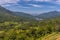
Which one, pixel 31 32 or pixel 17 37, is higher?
pixel 17 37

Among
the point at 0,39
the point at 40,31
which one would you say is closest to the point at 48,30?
the point at 40,31

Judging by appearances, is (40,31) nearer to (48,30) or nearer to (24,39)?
(48,30)

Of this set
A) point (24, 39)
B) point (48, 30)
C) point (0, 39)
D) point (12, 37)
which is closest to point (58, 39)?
point (24, 39)

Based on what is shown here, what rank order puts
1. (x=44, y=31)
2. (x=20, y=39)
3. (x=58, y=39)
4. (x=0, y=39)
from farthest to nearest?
(x=44, y=31) < (x=0, y=39) < (x=20, y=39) < (x=58, y=39)

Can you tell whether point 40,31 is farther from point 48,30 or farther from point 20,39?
point 20,39

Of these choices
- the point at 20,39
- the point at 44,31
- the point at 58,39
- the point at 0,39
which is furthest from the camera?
the point at 44,31

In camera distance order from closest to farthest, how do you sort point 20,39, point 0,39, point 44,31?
point 20,39
point 0,39
point 44,31

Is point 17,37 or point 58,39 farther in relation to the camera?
point 17,37

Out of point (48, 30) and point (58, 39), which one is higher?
point (58, 39)

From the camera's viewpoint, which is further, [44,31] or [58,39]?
[44,31]
